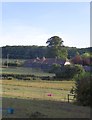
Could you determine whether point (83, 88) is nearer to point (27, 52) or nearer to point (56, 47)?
point (56, 47)

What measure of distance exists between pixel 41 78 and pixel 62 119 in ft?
162

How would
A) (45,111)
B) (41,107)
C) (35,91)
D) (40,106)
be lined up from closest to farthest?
(45,111) < (41,107) < (40,106) < (35,91)

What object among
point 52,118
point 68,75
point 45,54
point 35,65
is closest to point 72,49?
point 45,54

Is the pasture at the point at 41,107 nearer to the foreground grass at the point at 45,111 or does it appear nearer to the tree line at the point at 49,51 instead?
the foreground grass at the point at 45,111

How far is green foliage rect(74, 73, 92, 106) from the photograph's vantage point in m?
19.8

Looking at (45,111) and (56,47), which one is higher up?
(56,47)

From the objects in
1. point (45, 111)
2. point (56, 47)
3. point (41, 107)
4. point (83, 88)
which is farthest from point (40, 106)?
point (56, 47)

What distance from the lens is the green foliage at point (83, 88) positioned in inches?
781

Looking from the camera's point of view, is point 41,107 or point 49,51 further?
point 49,51

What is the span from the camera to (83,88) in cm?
2012

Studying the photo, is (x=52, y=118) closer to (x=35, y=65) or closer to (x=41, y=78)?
(x=41, y=78)

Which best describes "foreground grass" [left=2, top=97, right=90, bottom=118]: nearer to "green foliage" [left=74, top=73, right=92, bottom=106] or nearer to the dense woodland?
"green foliage" [left=74, top=73, right=92, bottom=106]

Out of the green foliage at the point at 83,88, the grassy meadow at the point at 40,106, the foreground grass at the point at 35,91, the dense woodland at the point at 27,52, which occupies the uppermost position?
the dense woodland at the point at 27,52

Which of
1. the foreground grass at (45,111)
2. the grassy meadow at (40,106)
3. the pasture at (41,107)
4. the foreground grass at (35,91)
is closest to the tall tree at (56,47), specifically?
the foreground grass at (35,91)
